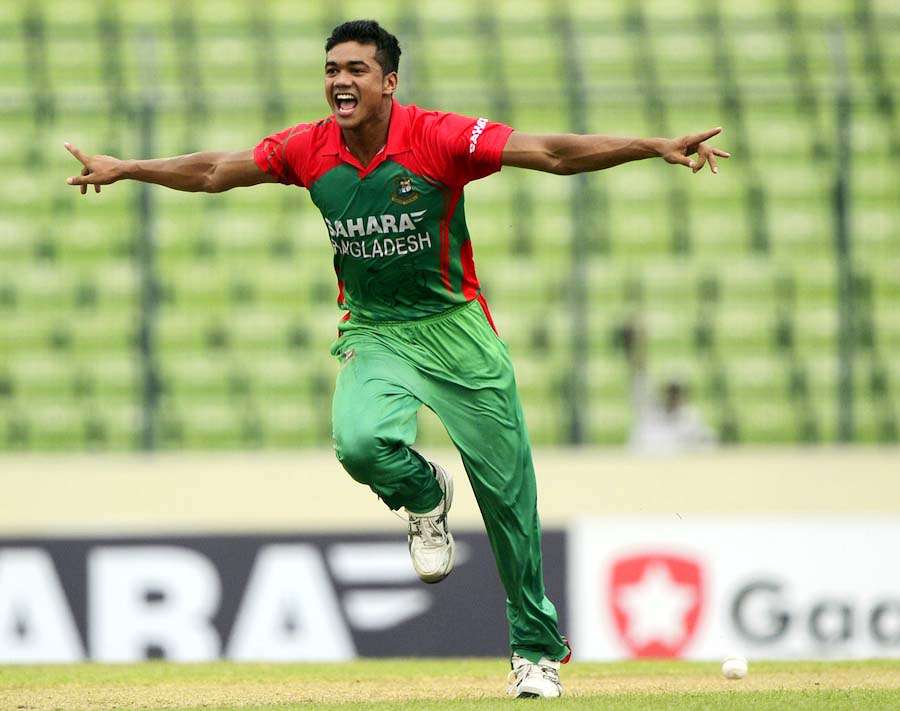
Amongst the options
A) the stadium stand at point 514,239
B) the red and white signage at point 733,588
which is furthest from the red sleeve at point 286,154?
the stadium stand at point 514,239

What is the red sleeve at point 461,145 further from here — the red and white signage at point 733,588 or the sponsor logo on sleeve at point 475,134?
the red and white signage at point 733,588

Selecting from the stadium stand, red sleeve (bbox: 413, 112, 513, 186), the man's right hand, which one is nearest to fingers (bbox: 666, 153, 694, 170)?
red sleeve (bbox: 413, 112, 513, 186)

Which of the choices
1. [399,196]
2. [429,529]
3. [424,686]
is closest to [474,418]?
[429,529]

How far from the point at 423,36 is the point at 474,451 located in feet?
27.6


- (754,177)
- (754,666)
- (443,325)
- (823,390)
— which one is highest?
(754,177)

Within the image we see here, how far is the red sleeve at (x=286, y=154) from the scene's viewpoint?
6445 millimetres

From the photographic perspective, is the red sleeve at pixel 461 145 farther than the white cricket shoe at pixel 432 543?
No

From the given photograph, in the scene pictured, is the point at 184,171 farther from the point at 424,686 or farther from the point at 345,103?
the point at 424,686

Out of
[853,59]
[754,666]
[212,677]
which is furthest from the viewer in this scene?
[853,59]

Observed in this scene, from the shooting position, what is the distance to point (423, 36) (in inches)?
559

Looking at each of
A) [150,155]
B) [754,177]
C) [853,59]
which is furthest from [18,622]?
[853,59]

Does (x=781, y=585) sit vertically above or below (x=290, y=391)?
below

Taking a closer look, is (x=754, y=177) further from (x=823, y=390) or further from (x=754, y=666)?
(x=754, y=666)

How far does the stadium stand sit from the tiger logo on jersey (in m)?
4.61
